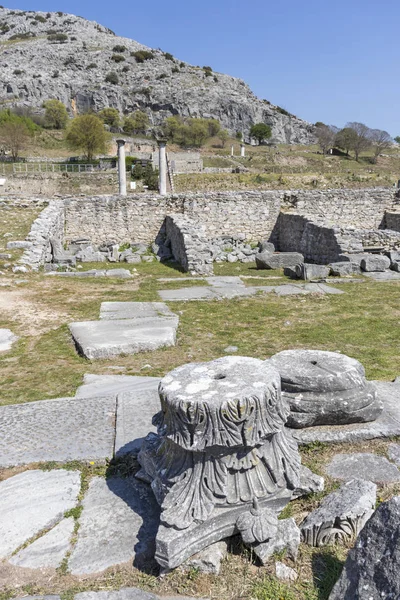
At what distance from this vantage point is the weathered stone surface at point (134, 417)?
3.83m

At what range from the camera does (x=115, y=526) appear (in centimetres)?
297

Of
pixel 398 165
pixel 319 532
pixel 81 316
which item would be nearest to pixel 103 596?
pixel 319 532

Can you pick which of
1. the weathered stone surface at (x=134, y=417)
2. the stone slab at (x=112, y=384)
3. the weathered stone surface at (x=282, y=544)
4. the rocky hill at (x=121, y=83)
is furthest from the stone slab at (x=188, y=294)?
the rocky hill at (x=121, y=83)

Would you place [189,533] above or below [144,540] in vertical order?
above

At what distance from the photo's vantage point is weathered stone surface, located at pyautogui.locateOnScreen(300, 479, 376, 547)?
2.84m

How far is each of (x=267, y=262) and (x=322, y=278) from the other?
2275 millimetres

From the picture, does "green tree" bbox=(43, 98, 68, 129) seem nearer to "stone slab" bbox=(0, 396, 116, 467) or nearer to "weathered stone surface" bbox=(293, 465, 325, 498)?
"stone slab" bbox=(0, 396, 116, 467)

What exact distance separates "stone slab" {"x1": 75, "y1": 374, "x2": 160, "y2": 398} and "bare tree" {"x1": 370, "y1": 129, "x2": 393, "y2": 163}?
65040mm

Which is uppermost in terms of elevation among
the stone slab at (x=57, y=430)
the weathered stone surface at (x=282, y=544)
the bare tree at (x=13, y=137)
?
the bare tree at (x=13, y=137)

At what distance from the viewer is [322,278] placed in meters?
11.8

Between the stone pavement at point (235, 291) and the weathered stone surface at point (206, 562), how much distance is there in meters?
6.79

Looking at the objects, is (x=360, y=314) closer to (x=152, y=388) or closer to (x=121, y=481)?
(x=152, y=388)

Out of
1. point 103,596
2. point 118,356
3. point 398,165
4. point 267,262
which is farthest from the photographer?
point 398,165

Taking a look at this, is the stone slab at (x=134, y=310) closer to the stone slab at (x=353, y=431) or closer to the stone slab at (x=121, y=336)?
the stone slab at (x=121, y=336)
